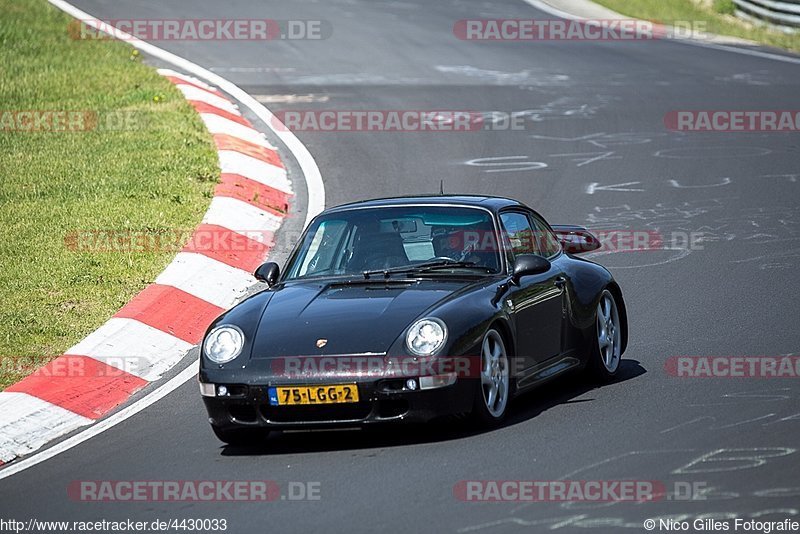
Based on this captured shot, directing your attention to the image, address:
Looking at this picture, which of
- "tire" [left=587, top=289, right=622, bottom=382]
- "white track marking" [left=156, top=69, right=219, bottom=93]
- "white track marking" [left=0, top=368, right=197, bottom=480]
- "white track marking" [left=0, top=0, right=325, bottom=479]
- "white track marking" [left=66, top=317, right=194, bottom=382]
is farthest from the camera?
"white track marking" [left=156, top=69, right=219, bottom=93]

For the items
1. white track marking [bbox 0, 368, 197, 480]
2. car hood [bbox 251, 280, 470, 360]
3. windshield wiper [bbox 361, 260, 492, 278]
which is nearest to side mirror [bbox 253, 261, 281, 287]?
car hood [bbox 251, 280, 470, 360]

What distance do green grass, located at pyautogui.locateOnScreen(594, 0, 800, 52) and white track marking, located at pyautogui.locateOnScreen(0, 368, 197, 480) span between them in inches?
733

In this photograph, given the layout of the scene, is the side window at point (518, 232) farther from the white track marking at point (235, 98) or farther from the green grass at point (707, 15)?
the green grass at point (707, 15)

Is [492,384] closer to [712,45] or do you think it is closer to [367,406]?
[367,406]

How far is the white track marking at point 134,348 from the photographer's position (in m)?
9.89

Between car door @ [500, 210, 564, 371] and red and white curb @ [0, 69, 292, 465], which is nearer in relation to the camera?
car door @ [500, 210, 564, 371]

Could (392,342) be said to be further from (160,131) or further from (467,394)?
(160,131)

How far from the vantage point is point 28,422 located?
28.6 ft

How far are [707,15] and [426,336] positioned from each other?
947 inches

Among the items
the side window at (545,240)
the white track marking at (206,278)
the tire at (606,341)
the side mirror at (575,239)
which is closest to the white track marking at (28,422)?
the white track marking at (206,278)

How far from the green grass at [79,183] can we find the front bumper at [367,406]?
2.67 m

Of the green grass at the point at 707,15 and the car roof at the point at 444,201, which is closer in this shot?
the car roof at the point at 444,201

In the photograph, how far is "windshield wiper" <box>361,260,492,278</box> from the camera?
8.48 meters

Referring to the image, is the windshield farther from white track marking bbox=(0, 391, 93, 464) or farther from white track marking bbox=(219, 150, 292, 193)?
white track marking bbox=(219, 150, 292, 193)
